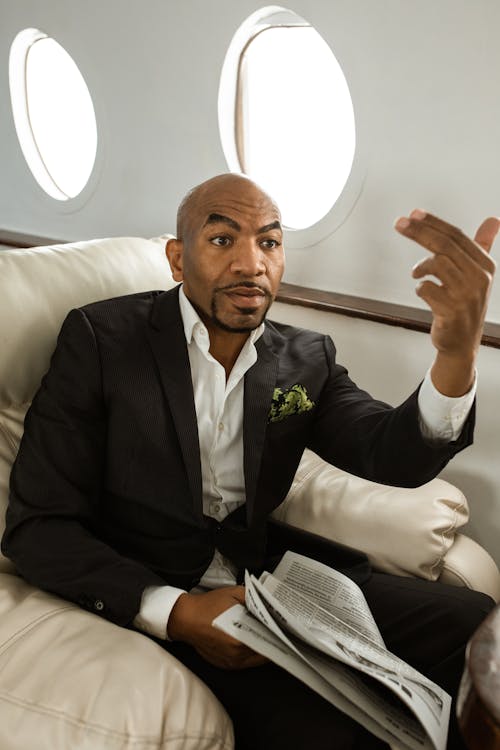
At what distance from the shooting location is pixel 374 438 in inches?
60.7

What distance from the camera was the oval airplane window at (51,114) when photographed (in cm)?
324

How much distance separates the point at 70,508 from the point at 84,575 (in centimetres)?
14

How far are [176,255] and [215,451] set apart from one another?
46cm

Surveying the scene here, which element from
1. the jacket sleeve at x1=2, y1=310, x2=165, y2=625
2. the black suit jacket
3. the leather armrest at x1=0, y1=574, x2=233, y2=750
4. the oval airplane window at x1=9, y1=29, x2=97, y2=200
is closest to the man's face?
the black suit jacket

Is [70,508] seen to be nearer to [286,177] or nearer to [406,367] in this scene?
[406,367]

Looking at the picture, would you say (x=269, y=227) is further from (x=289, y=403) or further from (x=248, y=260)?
(x=289, y=403)

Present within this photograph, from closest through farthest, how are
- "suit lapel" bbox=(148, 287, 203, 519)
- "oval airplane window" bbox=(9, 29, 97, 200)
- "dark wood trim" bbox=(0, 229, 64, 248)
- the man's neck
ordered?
"suit lapel" bbox=(148, 287, 203, 519), the man's neck, "dark wood trim" bbox=(0, 229, 64, 248), "oval airplane window" bbox=(9, 29, 97, 200)

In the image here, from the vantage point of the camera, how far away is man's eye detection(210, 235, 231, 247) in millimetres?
1508

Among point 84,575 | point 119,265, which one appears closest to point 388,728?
point 84,575

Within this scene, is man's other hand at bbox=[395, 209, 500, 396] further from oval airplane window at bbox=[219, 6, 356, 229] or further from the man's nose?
oval airplane window at bbox=[219, 6, 356, 229]

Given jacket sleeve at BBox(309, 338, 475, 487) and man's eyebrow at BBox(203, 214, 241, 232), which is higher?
man's eyebrow at BBox(203, 214, 241, 232)

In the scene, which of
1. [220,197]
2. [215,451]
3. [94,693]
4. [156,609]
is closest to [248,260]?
[220,197]

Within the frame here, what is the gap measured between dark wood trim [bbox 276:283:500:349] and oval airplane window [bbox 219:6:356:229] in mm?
280

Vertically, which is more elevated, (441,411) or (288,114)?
(288,114)
